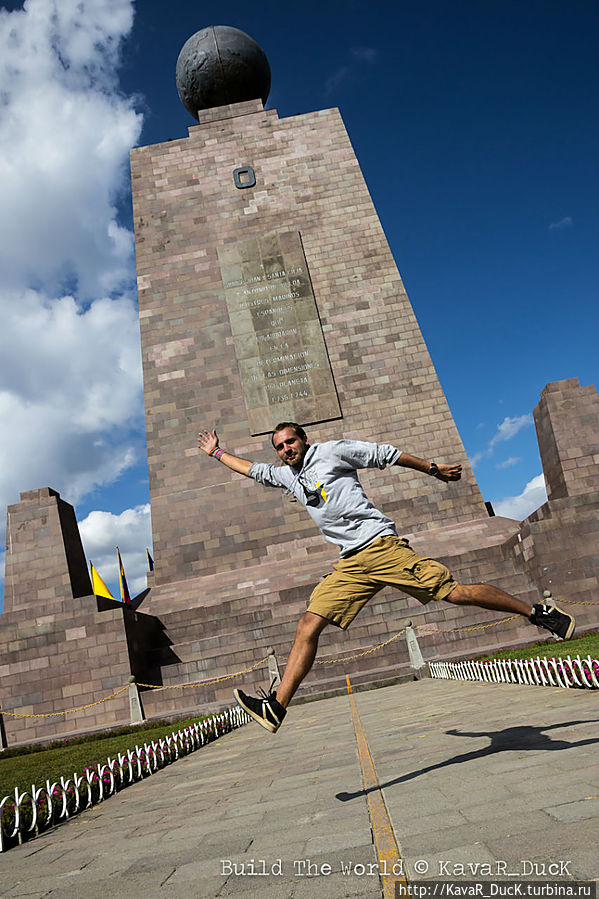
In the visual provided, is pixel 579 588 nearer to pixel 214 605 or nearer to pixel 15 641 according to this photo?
pixel 214 605

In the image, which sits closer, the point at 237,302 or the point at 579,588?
the point at 579,588

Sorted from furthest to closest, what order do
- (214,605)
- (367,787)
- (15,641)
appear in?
(214,605) → (15,641) → (367,787)

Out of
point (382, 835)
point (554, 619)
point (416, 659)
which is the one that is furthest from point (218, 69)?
point (382, 835)

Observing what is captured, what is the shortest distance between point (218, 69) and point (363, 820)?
2650 centimetres

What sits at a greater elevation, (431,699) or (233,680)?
(233,680)

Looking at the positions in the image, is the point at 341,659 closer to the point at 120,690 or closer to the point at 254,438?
the point at 120,690

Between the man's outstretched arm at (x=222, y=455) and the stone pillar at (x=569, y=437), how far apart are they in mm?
11999

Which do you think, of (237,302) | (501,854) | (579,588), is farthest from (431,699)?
(237,302)

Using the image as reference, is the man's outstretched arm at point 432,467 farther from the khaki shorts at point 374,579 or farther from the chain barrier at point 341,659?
the chain barrier at point 341,659

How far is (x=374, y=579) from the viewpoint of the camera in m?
3.80

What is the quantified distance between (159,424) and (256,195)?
890 centimetres

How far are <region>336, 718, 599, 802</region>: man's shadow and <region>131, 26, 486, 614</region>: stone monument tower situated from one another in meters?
12.8

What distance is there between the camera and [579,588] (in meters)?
13.8

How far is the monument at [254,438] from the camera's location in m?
14.0
